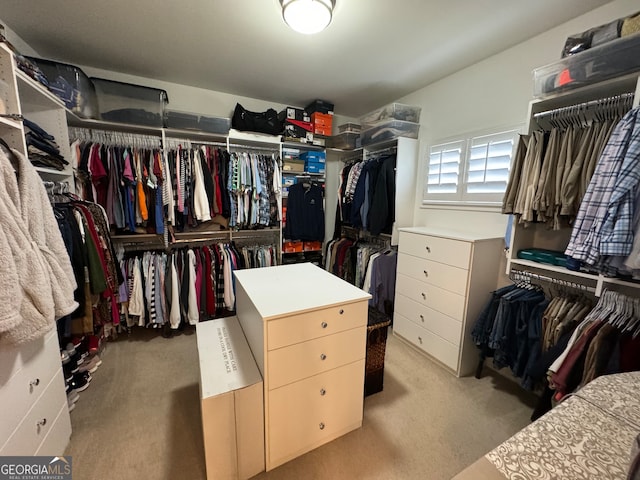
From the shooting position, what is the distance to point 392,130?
2715 millimetres

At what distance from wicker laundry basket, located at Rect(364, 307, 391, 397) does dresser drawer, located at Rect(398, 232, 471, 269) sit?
72cm

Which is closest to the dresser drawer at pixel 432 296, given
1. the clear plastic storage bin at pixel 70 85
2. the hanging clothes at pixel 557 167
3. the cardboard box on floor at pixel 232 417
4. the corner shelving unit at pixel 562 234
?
the corner shelving unit at pixel 562 234

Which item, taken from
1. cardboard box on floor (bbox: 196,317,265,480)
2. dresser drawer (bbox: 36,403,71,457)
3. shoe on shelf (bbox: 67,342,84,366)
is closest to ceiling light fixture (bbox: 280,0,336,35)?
cardboard box on floor (bbox: 196,317,265,480)

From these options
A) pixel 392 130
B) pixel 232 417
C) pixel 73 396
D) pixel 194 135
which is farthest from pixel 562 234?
pixel 73 396

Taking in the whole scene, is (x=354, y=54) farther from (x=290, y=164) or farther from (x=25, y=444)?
(x=25, y=444)

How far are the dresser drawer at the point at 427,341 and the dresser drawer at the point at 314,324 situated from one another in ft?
3.76

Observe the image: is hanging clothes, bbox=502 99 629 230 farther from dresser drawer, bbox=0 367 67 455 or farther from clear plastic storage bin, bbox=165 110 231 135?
dresser drawer, bbox=0 367 67 455

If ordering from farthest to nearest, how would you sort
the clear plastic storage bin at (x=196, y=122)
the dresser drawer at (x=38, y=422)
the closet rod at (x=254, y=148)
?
the closet rod at (x=254, y=148), the clear plastic storage bin at (x=196, y=122), the dresser drawer at (x=38, y=422)

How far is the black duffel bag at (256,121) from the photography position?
2.78 m

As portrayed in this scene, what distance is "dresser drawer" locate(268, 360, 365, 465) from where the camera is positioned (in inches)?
49.4

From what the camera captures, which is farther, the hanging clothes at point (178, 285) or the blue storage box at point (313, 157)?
the blue storage box at point (313, 157)

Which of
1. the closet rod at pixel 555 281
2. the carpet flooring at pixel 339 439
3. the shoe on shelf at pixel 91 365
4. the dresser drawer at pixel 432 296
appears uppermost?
the closet rod at pixel 555 281

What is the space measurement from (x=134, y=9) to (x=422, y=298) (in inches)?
116

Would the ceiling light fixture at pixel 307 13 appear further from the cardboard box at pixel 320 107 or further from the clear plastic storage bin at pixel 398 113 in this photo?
the cardboard box at pixel 320 107
